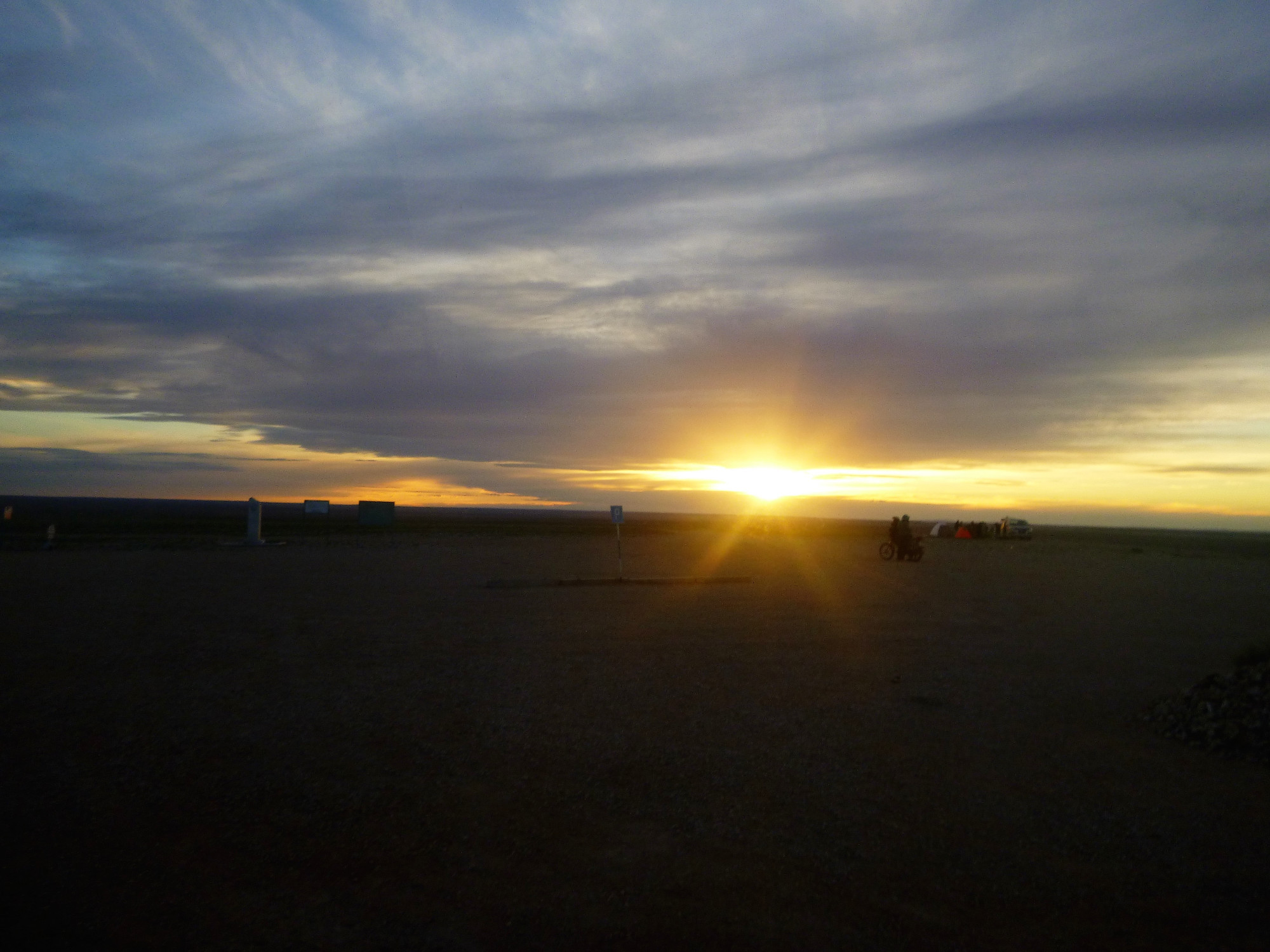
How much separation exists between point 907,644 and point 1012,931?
33.1ft

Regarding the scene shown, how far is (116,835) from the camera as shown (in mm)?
6094

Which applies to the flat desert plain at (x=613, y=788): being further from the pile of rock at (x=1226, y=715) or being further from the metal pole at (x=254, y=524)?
the metal pole at (x=254, y=524)

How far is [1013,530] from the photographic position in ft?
228

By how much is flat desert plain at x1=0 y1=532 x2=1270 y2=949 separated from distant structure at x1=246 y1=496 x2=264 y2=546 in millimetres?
25915

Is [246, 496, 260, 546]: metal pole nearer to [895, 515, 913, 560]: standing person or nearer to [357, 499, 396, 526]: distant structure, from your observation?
[357, 499, 396, 526]: distant structure

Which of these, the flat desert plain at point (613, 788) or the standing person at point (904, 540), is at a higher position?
the standing person at point (904, 540)

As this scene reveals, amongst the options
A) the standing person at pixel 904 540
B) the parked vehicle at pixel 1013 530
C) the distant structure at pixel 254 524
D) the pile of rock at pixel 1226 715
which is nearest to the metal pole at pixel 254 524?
the distant structure at pixel 254 524

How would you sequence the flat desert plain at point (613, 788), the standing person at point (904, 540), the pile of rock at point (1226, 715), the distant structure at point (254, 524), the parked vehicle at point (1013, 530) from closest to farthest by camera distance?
the flat desert plain at point (613, 788)
the pile of rock at point (1226, 715)
the standing person at point (904, 540)
the distant structure at point (254, 524)
the parked vehicle at point (1013, 530)

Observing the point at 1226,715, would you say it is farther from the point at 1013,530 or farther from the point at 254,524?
the point at 1013,530

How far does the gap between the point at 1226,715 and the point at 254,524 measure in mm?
41264

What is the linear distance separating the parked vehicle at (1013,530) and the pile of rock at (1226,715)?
60.8 metres

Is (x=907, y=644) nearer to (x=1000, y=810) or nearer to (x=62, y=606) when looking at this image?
(x=1000, y=810)

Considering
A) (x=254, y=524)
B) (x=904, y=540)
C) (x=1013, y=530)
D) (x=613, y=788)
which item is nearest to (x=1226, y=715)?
(x=613, y=788)

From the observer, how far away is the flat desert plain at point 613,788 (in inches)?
201
